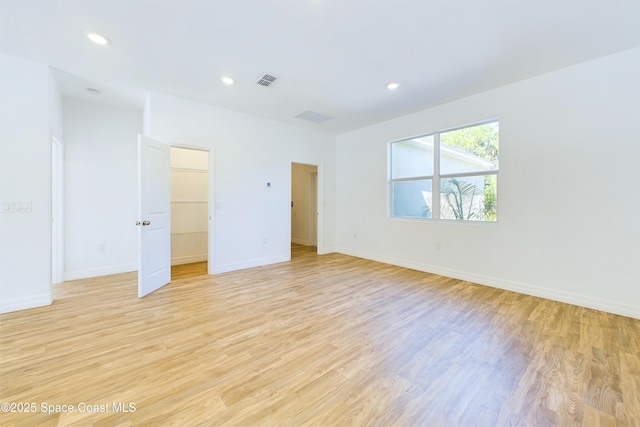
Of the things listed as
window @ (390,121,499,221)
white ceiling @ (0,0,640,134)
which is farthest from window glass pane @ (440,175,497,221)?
white ceiling @ (0,0,640,134)

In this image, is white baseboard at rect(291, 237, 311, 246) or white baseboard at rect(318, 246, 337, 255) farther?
white baseboard at rect(291, 237, 311, 246)

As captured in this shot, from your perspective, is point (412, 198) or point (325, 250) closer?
point (412, 198)

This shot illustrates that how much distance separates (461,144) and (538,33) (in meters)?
1.73

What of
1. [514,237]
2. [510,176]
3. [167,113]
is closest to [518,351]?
[514,237]

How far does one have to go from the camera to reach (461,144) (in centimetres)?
390

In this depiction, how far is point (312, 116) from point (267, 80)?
1449 mm

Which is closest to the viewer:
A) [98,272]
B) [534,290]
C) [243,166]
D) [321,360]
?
[321,360]

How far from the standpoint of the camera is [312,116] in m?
4.52

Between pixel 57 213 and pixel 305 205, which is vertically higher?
pixel 305 205

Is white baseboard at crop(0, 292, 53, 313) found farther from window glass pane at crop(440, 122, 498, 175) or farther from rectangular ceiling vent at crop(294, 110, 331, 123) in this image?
window glass pane at crop(440, 122, 498, 175)

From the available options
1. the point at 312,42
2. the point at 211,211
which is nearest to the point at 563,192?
the point at 312,42

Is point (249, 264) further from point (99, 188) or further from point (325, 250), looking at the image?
point (99, 188)

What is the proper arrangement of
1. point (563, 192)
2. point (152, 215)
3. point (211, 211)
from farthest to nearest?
point (211, 211) → point (152, 215) → point (563, 192)

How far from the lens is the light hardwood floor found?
140 centimetres
